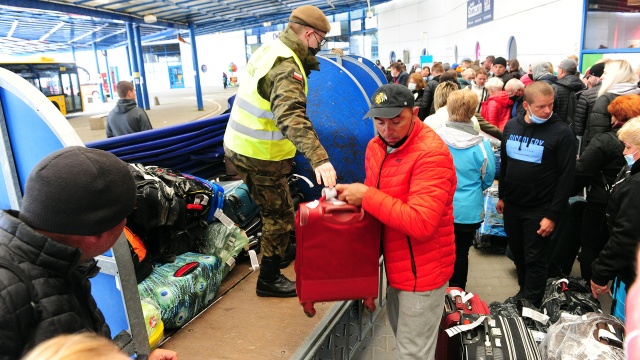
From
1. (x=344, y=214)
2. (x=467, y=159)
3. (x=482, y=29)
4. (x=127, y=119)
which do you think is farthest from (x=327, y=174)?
(x=482, y=29)

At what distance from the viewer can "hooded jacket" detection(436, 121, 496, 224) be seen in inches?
125

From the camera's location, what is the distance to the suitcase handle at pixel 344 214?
6.39 feet

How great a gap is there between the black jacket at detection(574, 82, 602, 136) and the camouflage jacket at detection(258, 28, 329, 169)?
409cm

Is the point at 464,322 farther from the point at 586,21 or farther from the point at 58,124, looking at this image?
the point at 586,21

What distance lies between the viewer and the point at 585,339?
2.35 metres

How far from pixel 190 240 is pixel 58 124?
1.56 metres

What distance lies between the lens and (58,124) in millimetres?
1827

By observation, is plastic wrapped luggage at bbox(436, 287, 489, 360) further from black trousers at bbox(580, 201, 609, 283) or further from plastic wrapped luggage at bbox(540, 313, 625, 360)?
black trousers at bbox(580, 201, 609, 283)

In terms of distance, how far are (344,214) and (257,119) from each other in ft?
3.46

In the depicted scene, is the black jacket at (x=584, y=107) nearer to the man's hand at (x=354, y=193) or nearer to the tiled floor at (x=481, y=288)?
the tiled floor at (x=481, y=288)

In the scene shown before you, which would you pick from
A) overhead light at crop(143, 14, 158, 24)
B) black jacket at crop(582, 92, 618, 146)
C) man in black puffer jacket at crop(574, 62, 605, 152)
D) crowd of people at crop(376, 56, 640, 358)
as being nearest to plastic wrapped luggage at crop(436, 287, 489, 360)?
crowd of people at crop(376, 56, 640, 358)

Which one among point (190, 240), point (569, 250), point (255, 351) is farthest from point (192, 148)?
point (569, 250)

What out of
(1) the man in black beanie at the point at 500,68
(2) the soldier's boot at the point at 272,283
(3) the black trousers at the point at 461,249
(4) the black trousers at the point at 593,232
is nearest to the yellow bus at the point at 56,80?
(1) the man in black beanie at the point at 500,68

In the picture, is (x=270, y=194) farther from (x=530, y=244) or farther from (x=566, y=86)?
(x=566, y=86)
